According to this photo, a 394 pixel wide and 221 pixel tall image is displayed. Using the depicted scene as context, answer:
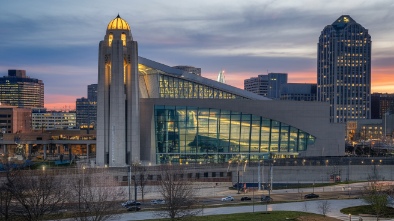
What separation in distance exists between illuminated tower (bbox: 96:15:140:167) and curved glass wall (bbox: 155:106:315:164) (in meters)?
8.35

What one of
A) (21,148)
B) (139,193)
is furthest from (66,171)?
(21,148)

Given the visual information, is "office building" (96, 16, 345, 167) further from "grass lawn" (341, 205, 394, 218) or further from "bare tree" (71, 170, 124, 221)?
"grass lawn" (341, 205, 394, 218)

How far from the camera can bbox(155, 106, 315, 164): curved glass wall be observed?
342 feet

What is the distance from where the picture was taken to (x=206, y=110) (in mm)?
104562

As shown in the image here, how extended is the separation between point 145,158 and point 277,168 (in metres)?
22.9

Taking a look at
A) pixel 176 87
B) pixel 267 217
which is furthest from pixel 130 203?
pixel 176 87

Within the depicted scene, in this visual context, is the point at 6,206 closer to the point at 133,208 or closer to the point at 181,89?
the point at 133,208

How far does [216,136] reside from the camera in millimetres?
105250

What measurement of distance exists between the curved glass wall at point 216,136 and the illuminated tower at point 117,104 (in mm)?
8347

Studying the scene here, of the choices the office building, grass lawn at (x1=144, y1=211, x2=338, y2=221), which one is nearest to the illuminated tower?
the office building

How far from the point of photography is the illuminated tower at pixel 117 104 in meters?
95.4

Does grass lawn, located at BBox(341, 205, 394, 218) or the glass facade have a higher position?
the glass facade

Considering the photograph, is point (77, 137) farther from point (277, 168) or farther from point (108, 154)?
point (277, 168)

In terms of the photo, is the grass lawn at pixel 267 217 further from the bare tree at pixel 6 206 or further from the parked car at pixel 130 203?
the bare tree at pixel 6 206
